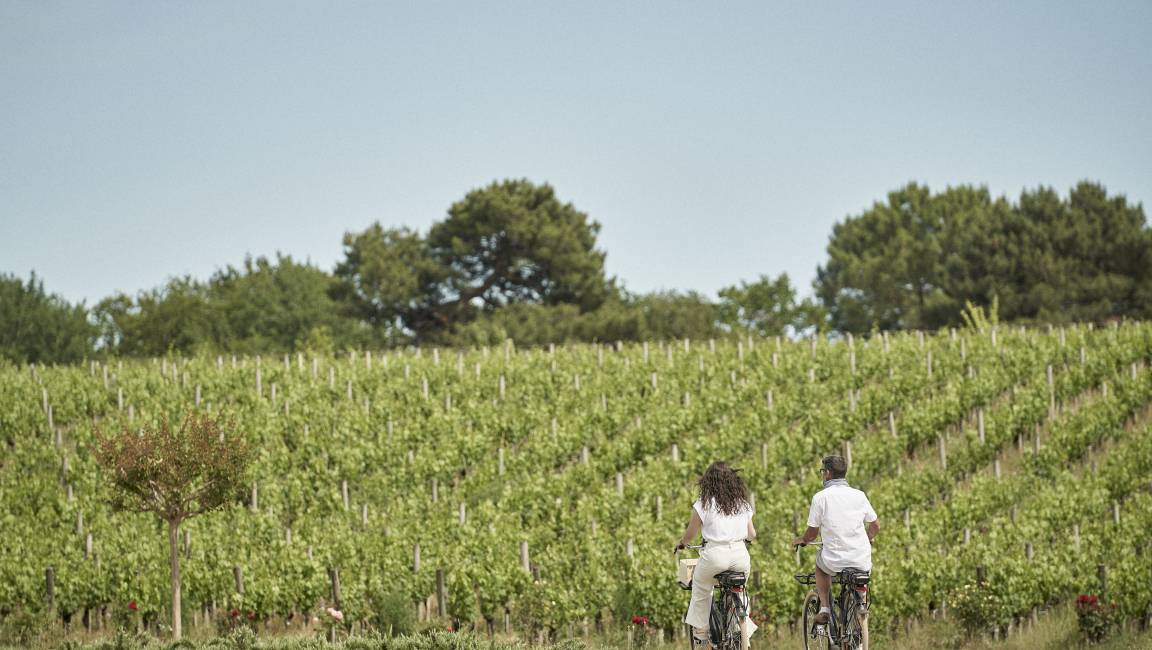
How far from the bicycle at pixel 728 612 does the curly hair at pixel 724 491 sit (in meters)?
0.34

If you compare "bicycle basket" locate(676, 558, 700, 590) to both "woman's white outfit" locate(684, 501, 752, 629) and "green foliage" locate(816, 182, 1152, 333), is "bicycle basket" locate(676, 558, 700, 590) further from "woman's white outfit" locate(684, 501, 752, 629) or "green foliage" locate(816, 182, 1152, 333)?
"green foliage" locate(816, 182, 1152, 333)

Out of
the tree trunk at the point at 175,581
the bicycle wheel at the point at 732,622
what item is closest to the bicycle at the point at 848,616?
the bicycle wheel at the point at 732,622

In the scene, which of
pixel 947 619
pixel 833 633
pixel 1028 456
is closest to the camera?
pixel 833 633

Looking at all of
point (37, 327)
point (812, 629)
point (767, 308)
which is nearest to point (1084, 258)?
point (767, 308)

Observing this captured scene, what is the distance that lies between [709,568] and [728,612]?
327 mm

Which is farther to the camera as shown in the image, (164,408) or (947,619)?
(164,408)

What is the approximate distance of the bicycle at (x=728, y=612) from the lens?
278 inches

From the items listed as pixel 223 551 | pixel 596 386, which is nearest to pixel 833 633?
pixel 223 551

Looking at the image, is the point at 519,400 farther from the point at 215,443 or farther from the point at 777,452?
the point at 215,443

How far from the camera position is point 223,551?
1469cm

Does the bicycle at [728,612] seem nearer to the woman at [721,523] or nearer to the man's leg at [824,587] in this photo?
the woman at [721,523]

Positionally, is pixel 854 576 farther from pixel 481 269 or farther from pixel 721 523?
pixel 481 269

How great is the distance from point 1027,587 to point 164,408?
582 inches

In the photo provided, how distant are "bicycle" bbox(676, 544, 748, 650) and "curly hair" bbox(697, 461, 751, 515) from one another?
0.34m
